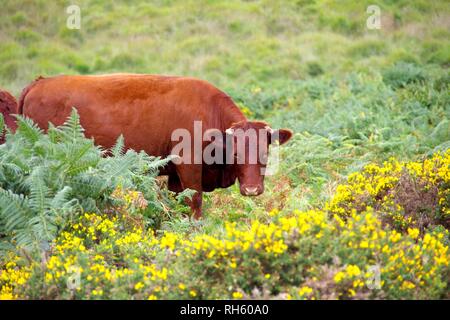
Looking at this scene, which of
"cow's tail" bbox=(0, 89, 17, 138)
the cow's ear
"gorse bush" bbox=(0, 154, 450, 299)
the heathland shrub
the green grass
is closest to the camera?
"gorse bush" bbox=(0, 154, 450, 299)

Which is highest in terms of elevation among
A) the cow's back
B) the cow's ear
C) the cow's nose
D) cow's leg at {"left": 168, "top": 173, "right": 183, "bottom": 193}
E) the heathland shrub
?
the cow's back

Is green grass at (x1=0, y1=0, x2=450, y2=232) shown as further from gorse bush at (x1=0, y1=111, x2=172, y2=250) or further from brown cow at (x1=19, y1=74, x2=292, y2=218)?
gorse bush at (x1=0, y1=111, x2=172, y2=250)

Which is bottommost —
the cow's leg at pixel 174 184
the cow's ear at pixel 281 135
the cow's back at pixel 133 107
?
the cow's leg at pixel 174 184

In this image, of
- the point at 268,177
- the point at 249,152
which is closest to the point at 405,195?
the point at 249,152

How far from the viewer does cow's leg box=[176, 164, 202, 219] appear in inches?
336

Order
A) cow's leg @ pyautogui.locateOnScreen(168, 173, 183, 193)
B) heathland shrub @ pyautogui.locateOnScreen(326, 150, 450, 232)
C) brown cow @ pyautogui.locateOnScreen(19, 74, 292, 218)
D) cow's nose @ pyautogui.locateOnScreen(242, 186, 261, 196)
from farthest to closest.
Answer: cow's leg @ pyautogui.locateOnScreen(168, 173, 183, 193) → brown cow @ pyautogui.locateOnScreen(19, 74, 292, 218) → cow's nose @ pyautogui.locateOnScreen(242, 186, 261, 196) → heathland shrub @ pyautogui.locateOnScreen(326, 150, 450, 232)

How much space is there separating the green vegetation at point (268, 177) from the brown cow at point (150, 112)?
0.39 metres

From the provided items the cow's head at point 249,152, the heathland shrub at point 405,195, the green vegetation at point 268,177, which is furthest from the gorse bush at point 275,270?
the cow's head at point 249,152

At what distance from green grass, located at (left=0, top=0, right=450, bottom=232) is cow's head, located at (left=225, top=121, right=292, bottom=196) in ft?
1.15

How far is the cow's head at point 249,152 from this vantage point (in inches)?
321

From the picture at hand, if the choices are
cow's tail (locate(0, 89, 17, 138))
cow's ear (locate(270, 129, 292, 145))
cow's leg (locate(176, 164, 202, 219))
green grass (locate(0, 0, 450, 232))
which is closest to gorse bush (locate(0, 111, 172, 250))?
cow's leg (locate(176, 164, 202, 219))

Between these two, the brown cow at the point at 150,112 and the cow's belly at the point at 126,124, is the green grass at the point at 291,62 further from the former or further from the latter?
the cow's belly at the point at 126,124

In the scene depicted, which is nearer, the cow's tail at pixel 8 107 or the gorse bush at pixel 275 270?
the gorse bush at pixel 275 270
